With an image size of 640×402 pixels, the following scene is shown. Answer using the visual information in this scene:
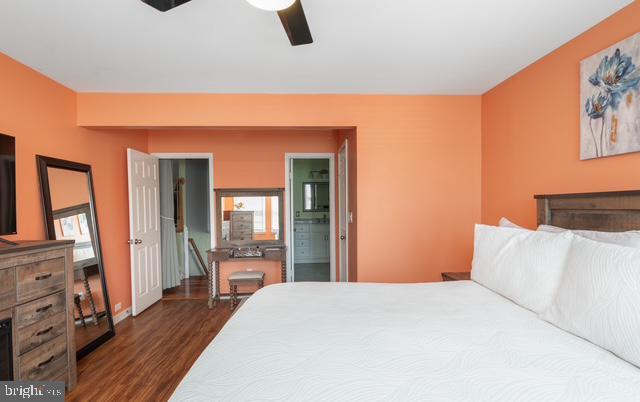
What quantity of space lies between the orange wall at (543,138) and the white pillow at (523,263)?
0.63 meters

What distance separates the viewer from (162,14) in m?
1.68

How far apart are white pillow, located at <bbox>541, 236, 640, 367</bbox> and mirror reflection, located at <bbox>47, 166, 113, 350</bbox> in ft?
11.1

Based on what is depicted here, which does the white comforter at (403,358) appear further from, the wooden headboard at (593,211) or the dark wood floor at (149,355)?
the dark wood floor at (149,355)

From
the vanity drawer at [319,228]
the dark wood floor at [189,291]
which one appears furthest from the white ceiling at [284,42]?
the vanity drawer at [319,228]

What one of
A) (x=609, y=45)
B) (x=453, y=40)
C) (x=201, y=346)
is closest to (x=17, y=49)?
(x=201, y=346)

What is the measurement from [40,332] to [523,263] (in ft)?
9.45

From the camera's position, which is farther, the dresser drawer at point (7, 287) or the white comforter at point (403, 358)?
the dresser drawer at point (7, 287)

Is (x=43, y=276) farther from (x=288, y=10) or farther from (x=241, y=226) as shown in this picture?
(x=241, y=226)

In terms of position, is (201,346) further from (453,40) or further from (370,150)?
(453,40)

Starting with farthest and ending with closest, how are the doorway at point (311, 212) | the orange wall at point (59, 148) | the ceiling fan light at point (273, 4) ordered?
the doorway at point (311, 212) → the orange wall at point (59, 148) → the ceiling fan light at point (273, 4)

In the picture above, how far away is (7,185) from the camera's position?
2061mm

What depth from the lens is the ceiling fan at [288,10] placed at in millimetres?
1205

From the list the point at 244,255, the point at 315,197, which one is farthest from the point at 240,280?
the point at 315,197

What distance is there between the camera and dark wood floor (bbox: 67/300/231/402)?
2137 mm
